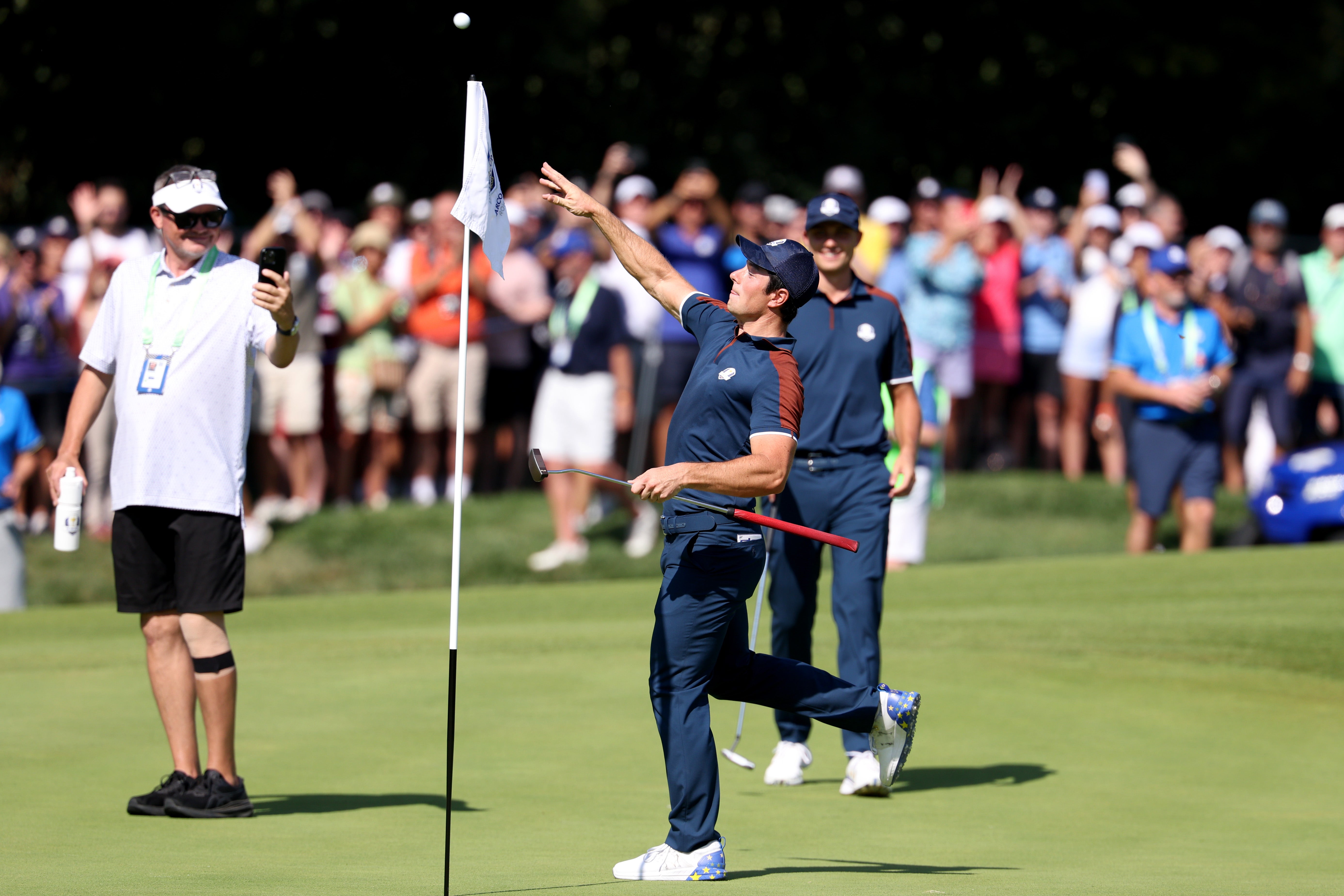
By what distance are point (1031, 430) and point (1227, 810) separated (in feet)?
38.3

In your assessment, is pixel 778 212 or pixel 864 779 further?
pixel 778 212

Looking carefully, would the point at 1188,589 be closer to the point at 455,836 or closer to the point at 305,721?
the point at 305,721

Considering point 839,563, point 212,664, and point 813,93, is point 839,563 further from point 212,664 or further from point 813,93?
point 813,93

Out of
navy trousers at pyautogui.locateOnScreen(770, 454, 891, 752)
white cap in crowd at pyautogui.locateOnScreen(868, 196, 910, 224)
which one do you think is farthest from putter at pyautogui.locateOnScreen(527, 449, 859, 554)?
white cap in crowd at pyautogui.locateOnScreen(868, 196, 910, 224)

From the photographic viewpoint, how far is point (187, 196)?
7.75 meters

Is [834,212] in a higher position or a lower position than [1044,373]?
higher

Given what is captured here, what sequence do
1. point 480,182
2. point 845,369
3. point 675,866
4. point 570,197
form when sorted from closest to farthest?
1. point 675,866
2. point 480,182
3. point 570,197
4. point 845,369

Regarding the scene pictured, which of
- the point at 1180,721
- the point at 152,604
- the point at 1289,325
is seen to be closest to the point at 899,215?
the point at 1289,325

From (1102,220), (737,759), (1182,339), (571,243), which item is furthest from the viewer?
(1102,220)

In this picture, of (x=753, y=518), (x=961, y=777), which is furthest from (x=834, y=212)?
(x=753, y=518)

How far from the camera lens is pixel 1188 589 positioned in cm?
1323

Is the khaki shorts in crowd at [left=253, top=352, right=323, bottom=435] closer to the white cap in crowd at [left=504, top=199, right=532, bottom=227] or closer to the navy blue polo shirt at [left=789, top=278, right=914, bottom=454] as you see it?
the white cap in crowd at [left=504, top=199, right=532, bottom=227]

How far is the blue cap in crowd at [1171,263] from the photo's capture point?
534 inches

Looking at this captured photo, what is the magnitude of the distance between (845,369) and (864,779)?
1772 mm
